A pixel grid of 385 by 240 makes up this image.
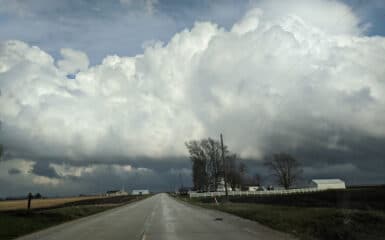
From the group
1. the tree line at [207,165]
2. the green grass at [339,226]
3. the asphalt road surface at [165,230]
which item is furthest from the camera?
the tree line at [207,165]

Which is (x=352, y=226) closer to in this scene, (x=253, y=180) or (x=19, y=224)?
(x=19, y=224)

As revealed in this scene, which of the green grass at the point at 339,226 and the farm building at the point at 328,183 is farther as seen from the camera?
the farm building at the point at 328,183

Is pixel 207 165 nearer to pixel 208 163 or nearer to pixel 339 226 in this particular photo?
pixel 208 163

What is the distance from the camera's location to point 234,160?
126 metres

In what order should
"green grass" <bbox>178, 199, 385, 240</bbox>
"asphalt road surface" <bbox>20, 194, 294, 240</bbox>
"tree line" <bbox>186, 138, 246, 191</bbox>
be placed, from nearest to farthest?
"green grass" <bbox>178, 199, 385, 240</bbox> → "asphalt road surface" <bbox>20, 194, 294, 240</bbox> → "tree line" <bbox>186, 138, 246, 191</bbox>

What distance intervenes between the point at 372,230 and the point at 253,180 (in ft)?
488

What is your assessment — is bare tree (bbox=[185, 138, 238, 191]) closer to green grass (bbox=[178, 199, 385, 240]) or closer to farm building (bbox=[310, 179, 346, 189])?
farm building (bbox=[310, 179, 346, 189])

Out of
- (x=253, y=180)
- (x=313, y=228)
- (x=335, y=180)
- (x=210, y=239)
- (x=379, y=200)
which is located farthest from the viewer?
(x=253, y=180)

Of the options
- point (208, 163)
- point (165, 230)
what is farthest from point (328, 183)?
point (165, 230)

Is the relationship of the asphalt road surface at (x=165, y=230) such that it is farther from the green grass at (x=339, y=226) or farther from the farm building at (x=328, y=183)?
the farm building at (x=328, y=183)

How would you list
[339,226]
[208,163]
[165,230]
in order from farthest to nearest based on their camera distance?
[208,163] → [165,230] → [339,226]

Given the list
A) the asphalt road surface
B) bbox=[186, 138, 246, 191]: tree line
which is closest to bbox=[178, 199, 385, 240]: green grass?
the asphalt road surface

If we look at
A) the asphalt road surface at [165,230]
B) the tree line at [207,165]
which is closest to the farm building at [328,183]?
the tree line at [207,165]

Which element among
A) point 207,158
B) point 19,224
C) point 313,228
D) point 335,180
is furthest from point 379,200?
point 335,180
